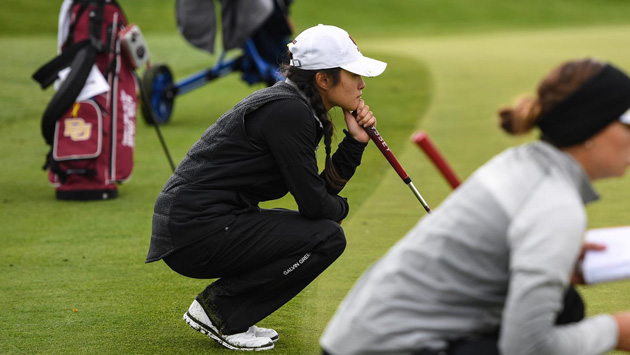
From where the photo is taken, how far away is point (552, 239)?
6.88ft

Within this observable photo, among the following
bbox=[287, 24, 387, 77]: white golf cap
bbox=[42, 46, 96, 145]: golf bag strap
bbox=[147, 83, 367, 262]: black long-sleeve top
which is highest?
bbox=[287, 24, 387, 77]: white golf cap

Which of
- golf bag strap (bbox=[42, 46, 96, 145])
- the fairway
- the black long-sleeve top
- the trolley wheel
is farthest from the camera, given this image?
the trolley wheel

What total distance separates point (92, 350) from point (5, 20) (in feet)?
63.0

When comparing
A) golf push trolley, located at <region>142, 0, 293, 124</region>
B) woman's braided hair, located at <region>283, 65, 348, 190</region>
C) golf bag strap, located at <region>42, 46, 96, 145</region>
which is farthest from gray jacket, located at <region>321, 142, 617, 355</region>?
golf push trolley, located at <region>142, 0, 293, 124</region>

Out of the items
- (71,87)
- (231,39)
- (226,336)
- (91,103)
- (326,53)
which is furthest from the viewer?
(231,39)

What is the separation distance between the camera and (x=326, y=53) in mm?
3562

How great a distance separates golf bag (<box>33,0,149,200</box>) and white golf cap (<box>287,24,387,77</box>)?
3365mm

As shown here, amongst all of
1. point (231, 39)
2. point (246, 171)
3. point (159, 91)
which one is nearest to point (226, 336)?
point (246, 171)

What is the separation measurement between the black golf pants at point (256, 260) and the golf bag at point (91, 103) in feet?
10.7

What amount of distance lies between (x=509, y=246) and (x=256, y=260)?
1.60 meters

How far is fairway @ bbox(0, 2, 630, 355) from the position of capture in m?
4.07

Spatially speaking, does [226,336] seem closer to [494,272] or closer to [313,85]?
[313,85]

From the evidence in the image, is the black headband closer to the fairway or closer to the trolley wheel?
the fairway

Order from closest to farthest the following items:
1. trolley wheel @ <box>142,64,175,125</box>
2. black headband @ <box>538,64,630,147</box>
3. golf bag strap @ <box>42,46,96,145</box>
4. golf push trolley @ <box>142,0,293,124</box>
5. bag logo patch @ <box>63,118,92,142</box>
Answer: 1. black headband @ <box>538,64,630,147</box>
2. golf bag strap @ <box>42,46,96,145</box>
3. bag logo patch @ <box>63,118,92,142</box>
4. golf push trolley @ <box>142,0,293,124</box>
5. trolley wheel @ <box>142,64,175,125</box>
